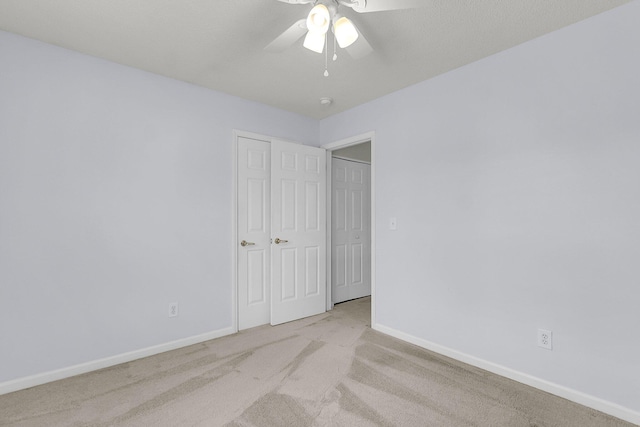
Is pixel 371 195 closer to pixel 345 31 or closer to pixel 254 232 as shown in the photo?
pixel 254 232

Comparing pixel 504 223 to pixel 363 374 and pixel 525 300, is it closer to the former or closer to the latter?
pixel 525 300

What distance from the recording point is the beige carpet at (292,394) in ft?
5.65

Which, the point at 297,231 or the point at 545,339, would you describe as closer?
the point at 545,339

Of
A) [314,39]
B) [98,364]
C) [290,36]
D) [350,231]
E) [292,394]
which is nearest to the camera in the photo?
[314,39]

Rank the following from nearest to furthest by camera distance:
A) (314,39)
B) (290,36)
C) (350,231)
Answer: (314,39)
(290,36)
(350,231)

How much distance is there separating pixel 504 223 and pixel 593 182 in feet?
1.85

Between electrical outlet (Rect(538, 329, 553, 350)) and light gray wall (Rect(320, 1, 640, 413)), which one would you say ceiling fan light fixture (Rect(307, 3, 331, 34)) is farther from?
electrical outlet (Rect(538, 329, 553, 350))

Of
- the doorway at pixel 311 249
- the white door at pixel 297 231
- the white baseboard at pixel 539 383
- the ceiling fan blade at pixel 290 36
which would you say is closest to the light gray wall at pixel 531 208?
the white baseboard at pixel 539 383

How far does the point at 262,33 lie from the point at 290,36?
46cm

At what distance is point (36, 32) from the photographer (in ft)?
6.63

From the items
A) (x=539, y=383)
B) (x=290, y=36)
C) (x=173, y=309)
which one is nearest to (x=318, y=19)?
(x=290, y=36)

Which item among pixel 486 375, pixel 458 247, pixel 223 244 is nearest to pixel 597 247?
pixel 458 247

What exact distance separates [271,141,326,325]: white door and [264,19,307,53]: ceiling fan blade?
1540 mm

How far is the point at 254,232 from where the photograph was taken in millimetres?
3252
